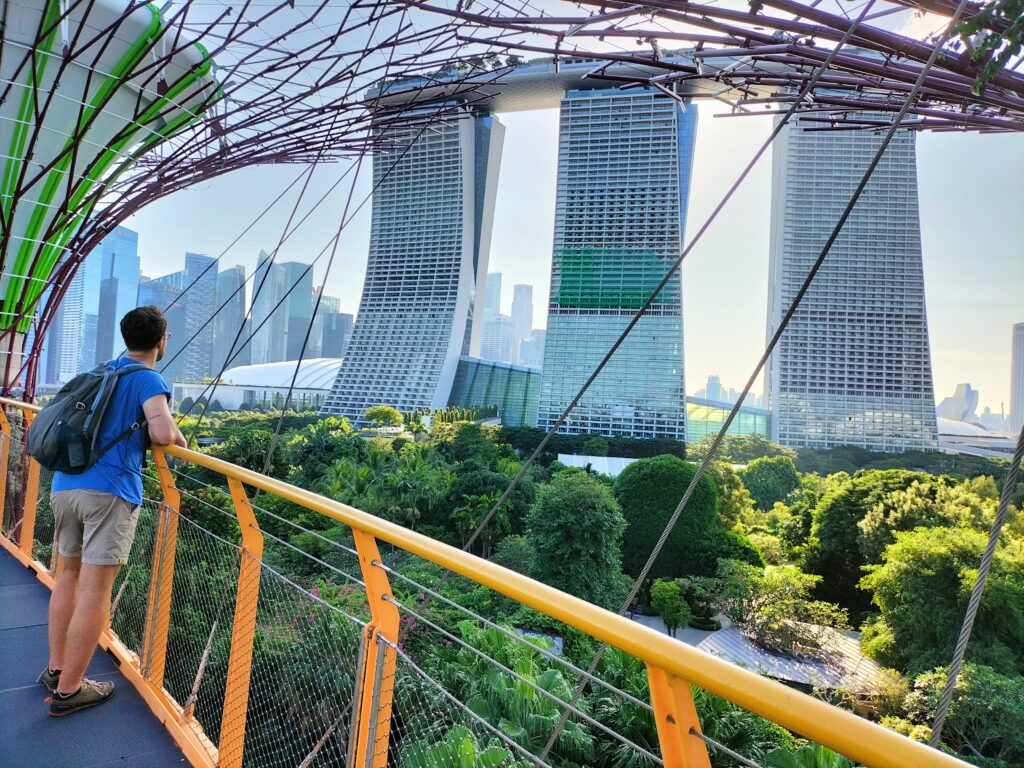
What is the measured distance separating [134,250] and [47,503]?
5228cm

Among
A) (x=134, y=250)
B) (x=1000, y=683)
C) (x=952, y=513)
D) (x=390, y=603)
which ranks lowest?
(x=1000, y=683)

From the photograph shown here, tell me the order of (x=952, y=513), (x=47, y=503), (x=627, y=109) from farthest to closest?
(x=627, y=109)
(x=952, y=513)
(x=47, y=503)

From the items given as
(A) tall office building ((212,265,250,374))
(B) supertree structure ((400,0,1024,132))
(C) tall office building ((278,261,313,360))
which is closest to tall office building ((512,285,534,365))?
(C) tall office building ((278,261,313,360))

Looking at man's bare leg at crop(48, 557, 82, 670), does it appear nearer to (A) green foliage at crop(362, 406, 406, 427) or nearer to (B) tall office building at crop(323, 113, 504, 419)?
(A) green foliage at crop(362, 406, 406, 427)

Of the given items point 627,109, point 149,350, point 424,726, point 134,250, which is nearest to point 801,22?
point 149,350

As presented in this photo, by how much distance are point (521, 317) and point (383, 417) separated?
6155 centimetres

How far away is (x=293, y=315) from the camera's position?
82.2 m

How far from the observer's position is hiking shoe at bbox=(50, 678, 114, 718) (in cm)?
180

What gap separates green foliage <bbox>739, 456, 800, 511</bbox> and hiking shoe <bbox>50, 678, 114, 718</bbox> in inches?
1298

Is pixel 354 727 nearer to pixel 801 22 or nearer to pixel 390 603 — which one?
pixel 390 603

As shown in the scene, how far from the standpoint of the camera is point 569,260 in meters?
47.5

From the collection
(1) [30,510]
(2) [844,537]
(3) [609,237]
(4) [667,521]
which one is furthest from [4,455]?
(3) [609,237]

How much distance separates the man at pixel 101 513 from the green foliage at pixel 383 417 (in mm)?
45832

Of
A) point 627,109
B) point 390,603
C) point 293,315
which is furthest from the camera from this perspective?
point 293,315
